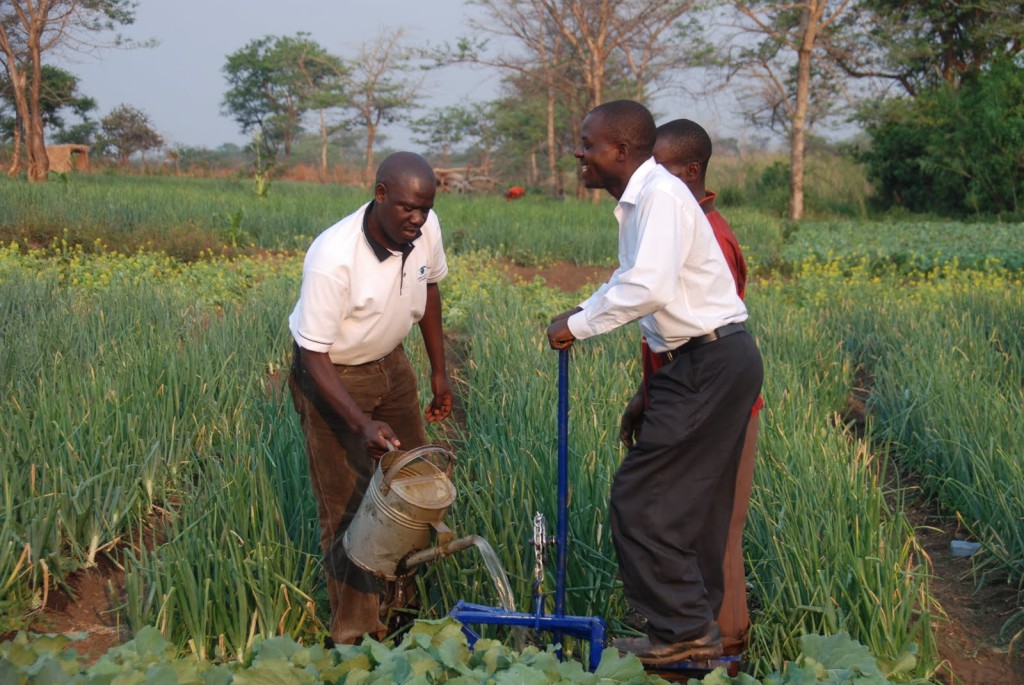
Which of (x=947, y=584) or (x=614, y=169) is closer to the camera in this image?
(x=614, y=169)

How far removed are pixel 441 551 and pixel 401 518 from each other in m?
0.14

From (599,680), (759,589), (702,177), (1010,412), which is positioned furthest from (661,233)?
(1010,412)

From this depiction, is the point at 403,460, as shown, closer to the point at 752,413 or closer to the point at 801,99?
the point at 752,413

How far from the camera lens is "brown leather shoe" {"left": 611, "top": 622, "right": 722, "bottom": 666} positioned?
2.50m

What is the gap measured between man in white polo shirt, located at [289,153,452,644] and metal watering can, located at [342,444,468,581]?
10cm

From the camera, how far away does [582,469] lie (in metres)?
3.27

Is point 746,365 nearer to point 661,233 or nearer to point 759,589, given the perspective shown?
point 661,233

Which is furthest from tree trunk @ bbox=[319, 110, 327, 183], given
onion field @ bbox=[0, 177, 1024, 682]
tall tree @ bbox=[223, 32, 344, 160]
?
onion field @ bbox=[0, 177, 1024, 682]

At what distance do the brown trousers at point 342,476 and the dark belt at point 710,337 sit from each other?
0.92 metres

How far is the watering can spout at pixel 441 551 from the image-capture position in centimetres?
257

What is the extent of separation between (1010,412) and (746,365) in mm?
2237

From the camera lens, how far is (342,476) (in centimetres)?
297

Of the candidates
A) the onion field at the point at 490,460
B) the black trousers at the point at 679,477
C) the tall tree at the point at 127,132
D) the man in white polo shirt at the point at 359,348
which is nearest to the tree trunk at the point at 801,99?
the onion field at the point at 490,460

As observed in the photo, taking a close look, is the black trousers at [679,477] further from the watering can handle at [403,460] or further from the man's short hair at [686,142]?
the man's short hair at [686,142]
